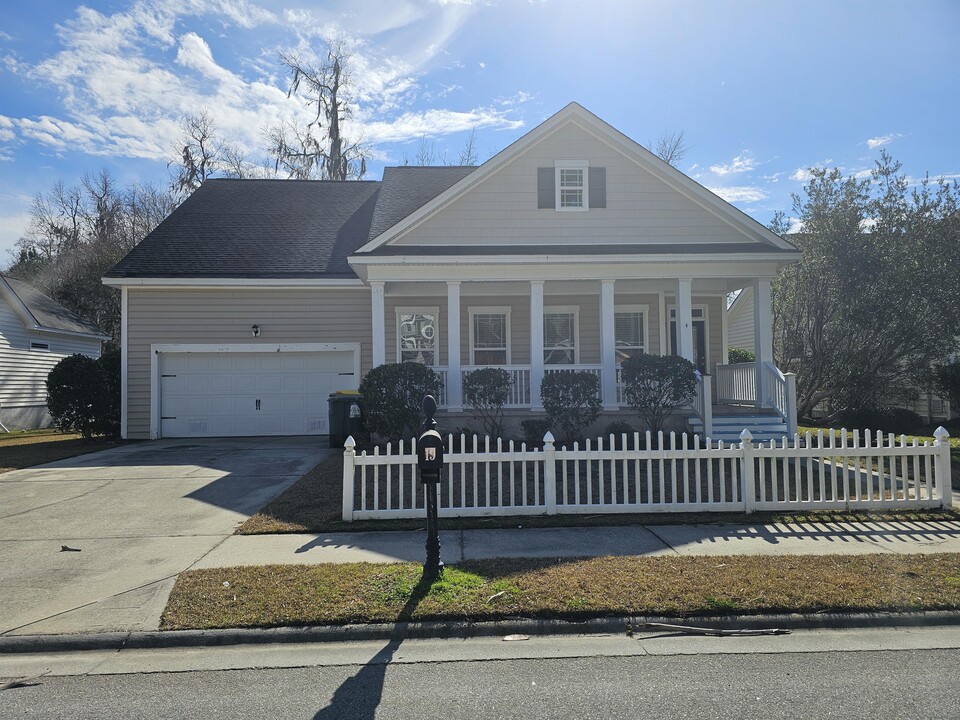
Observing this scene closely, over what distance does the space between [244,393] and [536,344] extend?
7.57m

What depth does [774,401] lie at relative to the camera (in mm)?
12812

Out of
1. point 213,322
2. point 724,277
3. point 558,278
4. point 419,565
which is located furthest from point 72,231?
point 419,565

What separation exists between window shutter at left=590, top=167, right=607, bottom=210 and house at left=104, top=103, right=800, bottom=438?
0.05 meters

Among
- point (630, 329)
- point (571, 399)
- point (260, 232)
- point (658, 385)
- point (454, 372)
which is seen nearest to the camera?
point (658, 385)

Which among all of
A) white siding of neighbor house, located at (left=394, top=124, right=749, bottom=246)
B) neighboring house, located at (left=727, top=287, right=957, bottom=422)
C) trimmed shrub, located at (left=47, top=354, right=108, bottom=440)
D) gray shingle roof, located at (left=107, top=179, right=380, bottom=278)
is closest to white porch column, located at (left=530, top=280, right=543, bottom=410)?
white siding of neighbor house, located at (left=394, top=124, right=749, bottom=246)

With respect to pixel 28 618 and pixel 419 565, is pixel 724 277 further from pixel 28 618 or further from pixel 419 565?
pixel 28 618

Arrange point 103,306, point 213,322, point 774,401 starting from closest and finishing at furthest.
Result: point 774,401 → point 213,322 → point 103,306

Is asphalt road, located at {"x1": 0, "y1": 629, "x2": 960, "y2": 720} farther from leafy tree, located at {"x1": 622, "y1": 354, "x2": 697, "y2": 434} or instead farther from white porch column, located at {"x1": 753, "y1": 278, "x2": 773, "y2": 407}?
white porch column, located at {"x1": 753, "y1": 278, "x2": 773, "y2": 407}

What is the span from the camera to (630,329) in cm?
1599

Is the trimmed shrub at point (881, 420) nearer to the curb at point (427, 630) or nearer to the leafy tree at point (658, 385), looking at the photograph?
the leafy tree at point (658, 385)

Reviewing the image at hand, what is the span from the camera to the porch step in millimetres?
12125

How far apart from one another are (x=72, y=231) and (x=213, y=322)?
3072 centimetres

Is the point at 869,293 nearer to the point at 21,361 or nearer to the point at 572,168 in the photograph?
the point at 572,168

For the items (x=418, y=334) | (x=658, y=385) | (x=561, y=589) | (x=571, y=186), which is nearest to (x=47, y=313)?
(x=418, y=334)
